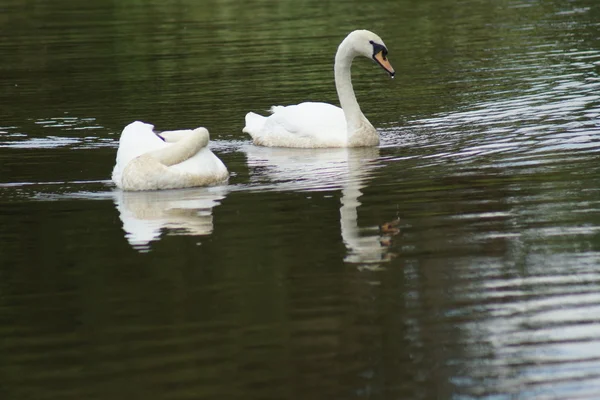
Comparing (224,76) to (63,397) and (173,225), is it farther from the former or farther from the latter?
(63,397)

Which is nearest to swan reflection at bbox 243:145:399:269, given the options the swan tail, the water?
the water

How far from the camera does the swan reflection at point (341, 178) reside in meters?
9.63

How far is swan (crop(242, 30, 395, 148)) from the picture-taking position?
1546 cm

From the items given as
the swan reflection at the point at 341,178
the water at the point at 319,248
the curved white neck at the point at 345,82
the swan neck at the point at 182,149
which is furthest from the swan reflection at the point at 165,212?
the curved white neck at the point at 345,82

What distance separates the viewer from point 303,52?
1000 inches

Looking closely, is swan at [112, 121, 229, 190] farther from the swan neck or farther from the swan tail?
the swan tail

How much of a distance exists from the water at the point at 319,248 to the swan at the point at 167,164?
20 centimetres

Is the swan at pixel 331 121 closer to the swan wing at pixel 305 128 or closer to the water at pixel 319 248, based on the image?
the swan wing at pixel 305 128

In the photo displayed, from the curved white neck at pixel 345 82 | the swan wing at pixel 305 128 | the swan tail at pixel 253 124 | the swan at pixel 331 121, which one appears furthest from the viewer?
the swan tail at pixel 253 124

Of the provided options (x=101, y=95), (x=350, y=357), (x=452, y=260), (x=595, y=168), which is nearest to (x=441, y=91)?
(x=101, y=95)

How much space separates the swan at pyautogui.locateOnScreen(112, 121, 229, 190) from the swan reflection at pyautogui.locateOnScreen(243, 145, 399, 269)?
549mm

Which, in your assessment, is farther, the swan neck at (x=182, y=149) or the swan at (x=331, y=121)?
the swan at (x=331, y=121)

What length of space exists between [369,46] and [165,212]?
5471mm

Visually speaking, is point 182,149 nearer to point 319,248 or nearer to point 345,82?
point 319,248
